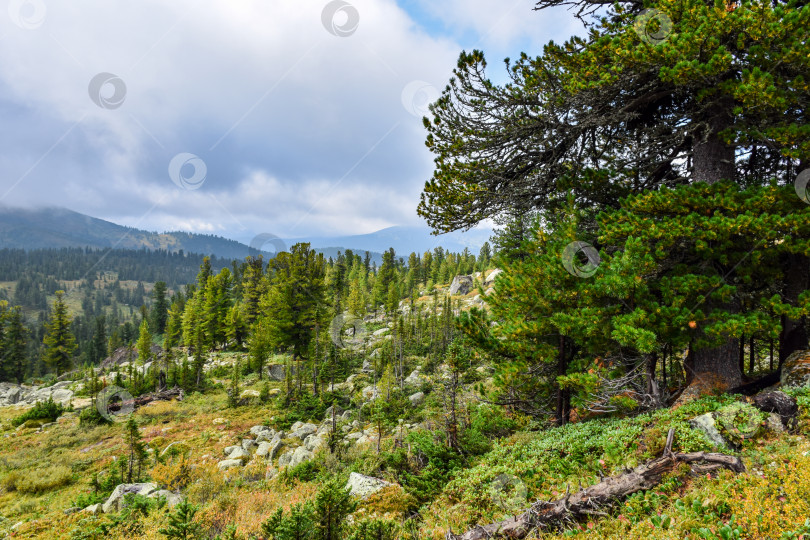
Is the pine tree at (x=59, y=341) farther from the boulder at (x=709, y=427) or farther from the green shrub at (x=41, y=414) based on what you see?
the boulder at (x=709, y=427)

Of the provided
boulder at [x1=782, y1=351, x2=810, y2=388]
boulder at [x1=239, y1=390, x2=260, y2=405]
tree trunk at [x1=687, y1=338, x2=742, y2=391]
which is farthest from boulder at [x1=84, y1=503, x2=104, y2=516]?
boulder at [x1=782, y1=351, x2=810, y2=388]

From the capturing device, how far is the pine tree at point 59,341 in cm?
4422

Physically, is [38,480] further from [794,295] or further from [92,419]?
A: [794,295]

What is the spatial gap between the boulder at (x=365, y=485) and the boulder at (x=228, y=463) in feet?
28.7

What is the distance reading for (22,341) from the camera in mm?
47469

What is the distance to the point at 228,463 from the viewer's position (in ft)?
46.7

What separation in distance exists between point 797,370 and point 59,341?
217 ft

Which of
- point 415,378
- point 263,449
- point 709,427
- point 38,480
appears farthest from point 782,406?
point 415,378

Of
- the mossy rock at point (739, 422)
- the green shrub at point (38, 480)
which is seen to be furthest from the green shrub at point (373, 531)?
the green shrub at point (38, 480)

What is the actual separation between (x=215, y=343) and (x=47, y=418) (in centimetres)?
2105

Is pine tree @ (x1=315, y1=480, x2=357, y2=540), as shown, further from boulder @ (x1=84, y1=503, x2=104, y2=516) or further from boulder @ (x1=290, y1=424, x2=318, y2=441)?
boulder @ (x1=290, y1=424, x2=318, y2=441)

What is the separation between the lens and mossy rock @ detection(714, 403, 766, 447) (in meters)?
4.87

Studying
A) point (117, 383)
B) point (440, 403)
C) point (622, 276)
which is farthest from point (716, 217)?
point (117, 383)

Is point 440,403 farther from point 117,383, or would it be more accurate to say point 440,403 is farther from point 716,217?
point 117,383
